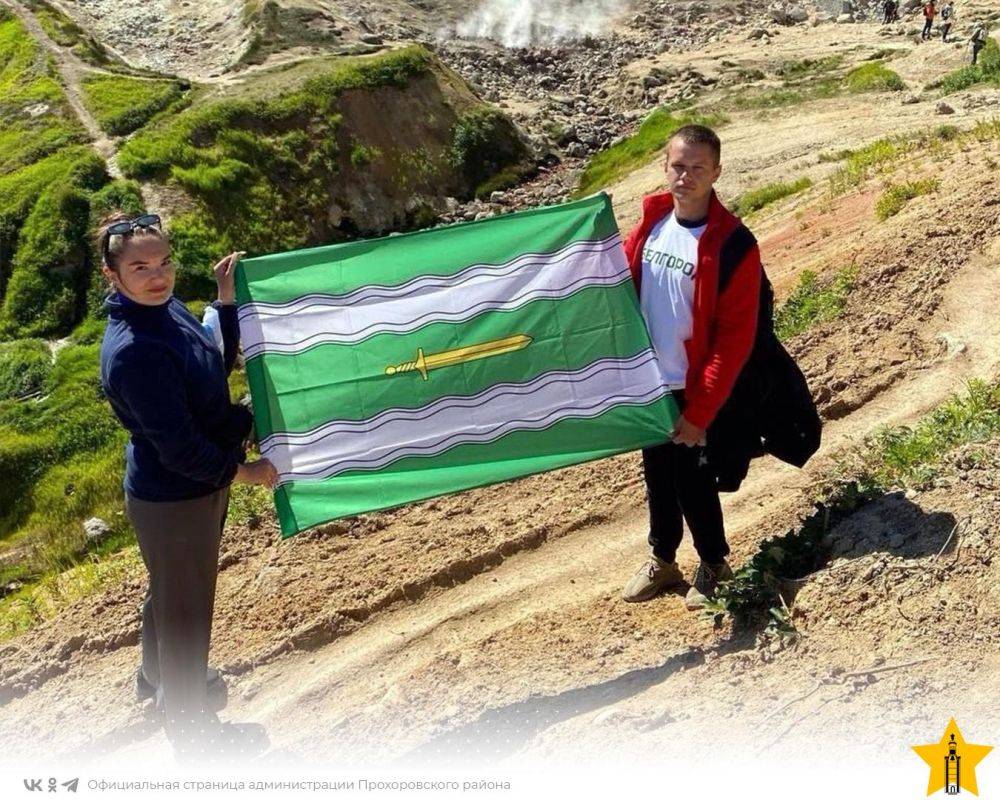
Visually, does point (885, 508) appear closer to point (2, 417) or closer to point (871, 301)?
point (871, 301)

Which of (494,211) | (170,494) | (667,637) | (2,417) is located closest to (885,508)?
(667,637)

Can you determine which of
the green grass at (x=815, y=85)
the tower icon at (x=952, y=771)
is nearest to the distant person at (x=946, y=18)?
the green grass at (x=815, y=85)

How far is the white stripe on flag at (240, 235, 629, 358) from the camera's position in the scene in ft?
15.6

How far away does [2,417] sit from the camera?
620 inches

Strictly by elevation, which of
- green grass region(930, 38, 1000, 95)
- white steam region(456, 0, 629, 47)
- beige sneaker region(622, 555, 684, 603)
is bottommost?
beige sneaker region(622, 555, 684, 603)

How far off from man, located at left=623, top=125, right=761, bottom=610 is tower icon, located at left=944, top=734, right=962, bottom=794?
1558mm

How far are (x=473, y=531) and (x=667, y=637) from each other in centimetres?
212

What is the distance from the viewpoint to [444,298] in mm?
4844

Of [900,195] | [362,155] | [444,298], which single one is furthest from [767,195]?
[362,155]

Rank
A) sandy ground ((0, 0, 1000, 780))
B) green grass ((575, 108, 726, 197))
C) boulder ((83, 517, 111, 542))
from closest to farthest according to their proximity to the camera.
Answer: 1. sandy ground ((0, 0, 1000, 780))
2. boulder ((83, 517, 111, 542))
3. green grass ((575, 108, 726, 197))

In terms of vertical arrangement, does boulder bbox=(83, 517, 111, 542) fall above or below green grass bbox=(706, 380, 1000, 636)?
below

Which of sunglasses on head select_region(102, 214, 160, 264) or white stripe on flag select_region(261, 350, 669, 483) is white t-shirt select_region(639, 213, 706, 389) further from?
sunglasses on head select_region(102, 214, 160, 264)

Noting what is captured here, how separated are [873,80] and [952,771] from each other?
24.9 metres

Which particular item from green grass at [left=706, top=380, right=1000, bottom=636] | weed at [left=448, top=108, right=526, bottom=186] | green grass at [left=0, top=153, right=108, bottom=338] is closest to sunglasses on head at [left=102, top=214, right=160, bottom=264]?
green grass at [left=706, top=380, right=1000, bottom=636]
